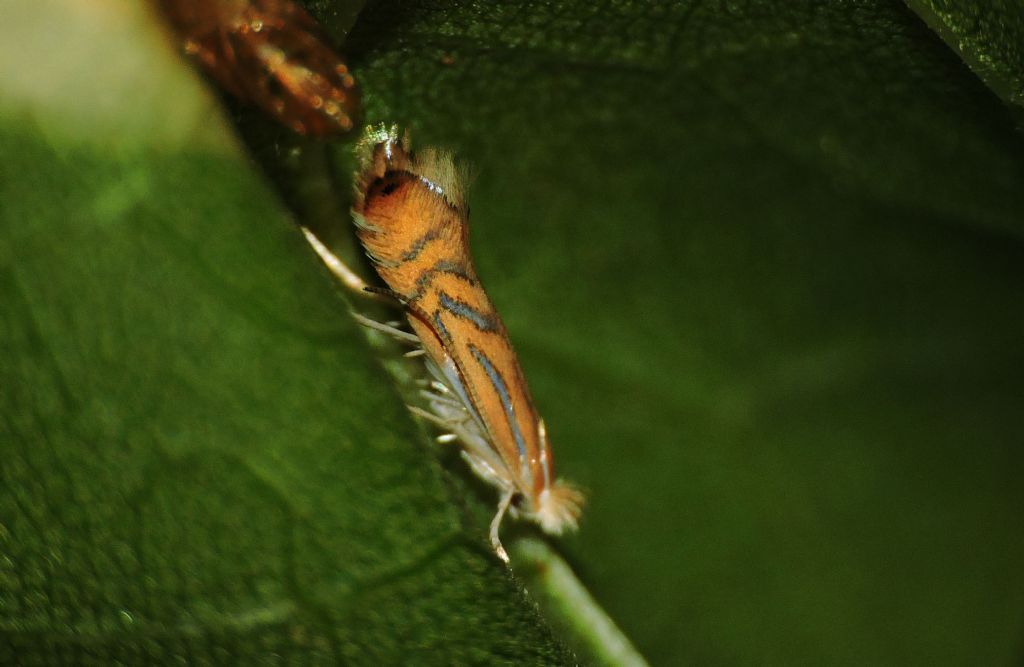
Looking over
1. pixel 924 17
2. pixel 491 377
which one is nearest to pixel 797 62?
pixel 924 17

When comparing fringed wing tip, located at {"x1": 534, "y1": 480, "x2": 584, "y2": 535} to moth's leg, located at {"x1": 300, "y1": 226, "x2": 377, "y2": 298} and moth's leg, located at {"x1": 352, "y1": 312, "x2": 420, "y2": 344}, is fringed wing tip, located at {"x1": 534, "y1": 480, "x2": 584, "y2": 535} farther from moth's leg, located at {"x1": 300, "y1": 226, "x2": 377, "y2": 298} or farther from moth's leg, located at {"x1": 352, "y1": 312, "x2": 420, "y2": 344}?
moth's leg, located at {"x1": 300, "y1": 226, "x2": 377, "y2": 298}

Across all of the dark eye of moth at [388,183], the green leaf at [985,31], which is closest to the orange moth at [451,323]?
the dark eye of moth at [388,183]

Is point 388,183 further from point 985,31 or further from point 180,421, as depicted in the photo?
point 985,31

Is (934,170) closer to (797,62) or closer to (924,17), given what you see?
(797,62)

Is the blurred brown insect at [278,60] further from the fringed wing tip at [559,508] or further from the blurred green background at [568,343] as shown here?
the fringed wing tip at [559,508]

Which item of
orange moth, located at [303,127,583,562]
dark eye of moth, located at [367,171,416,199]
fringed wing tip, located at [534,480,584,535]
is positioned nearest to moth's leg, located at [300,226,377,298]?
orange moth, located at [303,127,583,562]

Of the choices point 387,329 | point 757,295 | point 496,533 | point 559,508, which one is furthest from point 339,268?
point 757,295

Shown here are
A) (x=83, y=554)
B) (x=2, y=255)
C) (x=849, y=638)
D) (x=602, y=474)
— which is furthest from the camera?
(x=849, y=638)
